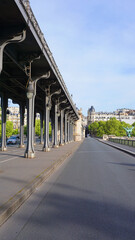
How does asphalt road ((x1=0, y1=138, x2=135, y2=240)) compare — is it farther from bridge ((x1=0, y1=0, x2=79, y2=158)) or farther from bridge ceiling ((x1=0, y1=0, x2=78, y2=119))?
bridge ceiling ((x1=0, y1=0, x2=78, y2=119))

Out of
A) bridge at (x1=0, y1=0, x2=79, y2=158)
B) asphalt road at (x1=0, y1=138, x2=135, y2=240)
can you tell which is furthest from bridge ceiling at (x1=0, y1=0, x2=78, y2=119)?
asphalt road at (x1=0, y1=138, x2=135, y2=240)

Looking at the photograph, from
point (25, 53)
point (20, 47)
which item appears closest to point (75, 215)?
point (20, 47)

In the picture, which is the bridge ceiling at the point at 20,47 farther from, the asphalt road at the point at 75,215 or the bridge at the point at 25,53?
the asphalt road at the point at 75,215

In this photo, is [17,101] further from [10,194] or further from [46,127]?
[10,194]

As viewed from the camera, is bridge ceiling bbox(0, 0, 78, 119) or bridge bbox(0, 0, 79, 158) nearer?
bridge ceiling bbox(0, 0, 78, 119)

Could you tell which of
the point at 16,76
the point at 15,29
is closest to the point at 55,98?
the point at 16,76

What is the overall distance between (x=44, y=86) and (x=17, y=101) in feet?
31.6

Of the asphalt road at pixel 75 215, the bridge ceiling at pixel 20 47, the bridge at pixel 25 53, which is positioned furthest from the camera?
the bridge at pixel 25 53

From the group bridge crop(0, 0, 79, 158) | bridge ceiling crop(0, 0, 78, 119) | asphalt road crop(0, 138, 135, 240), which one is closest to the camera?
asphalt road crop(0, 138, 135, 240)

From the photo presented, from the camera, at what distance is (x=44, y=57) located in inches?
611

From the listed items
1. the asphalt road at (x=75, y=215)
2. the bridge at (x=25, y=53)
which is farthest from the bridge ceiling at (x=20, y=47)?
the asphalt road at (x=75, y=215)

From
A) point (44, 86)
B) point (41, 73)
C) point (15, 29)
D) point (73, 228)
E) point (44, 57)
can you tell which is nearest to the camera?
point (73, 228)

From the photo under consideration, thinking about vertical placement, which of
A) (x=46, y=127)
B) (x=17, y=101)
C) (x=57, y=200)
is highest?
(x=17, y=101)

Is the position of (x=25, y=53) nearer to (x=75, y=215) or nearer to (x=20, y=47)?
(x=20, y=47)
